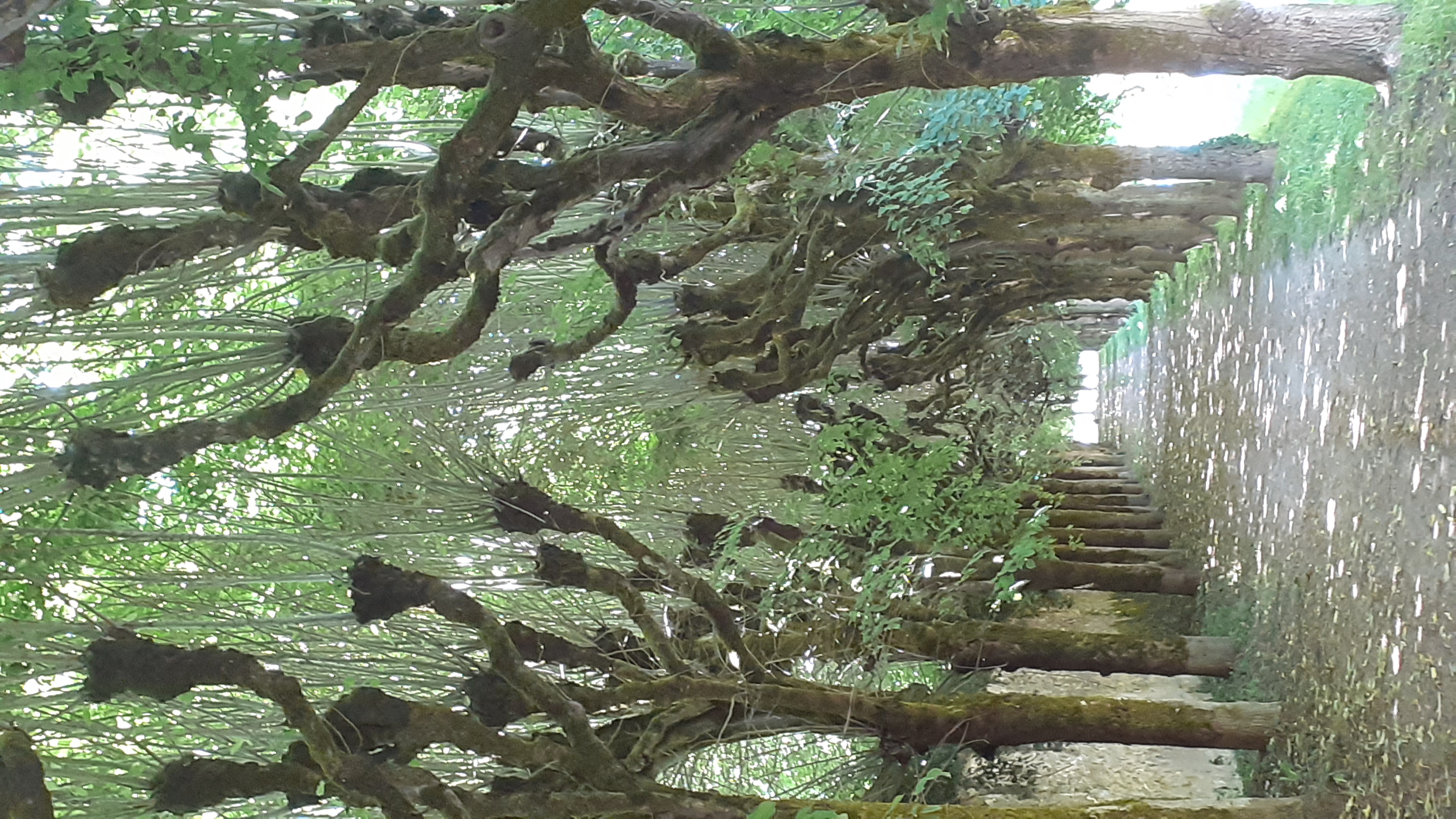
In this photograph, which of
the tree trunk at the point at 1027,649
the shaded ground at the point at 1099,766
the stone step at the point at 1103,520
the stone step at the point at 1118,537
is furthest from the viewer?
the stone step at the point at 1103,520

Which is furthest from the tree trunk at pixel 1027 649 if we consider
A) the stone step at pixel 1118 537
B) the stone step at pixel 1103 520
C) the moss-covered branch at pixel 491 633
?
the stone step at pixel 1103 520

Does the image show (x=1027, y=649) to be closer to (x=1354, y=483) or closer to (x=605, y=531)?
(x=1354, y=483)

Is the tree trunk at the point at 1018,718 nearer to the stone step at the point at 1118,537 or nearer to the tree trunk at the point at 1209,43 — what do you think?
the tree trunk at the point at 1209,43

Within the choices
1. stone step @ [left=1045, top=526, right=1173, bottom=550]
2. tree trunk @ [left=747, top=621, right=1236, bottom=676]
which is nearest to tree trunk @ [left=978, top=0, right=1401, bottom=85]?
tree trunk @ [left=747, top=621, right=1236, bottom=676]

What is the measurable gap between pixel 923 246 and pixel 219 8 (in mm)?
3015

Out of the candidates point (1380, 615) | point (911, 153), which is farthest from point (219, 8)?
point (1380, 615)

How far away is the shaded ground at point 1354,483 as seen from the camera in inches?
115

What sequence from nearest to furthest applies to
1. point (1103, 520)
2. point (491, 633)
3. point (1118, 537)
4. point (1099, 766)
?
point (491, 633) → point (1099, 766) → point (1118, 537) → point (1103, 520)

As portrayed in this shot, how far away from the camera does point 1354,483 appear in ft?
11.7

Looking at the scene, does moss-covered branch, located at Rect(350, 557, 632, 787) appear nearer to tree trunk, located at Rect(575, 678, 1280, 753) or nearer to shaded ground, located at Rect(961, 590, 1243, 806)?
tree trunk, located at Rect(575, 678, 1280, 753)

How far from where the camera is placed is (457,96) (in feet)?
13.8

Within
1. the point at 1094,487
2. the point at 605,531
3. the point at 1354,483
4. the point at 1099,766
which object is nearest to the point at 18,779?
the point at 605,531

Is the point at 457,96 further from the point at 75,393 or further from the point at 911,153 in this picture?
the point at 75,393

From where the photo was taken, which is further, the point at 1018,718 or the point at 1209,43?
the point at 1018,718
